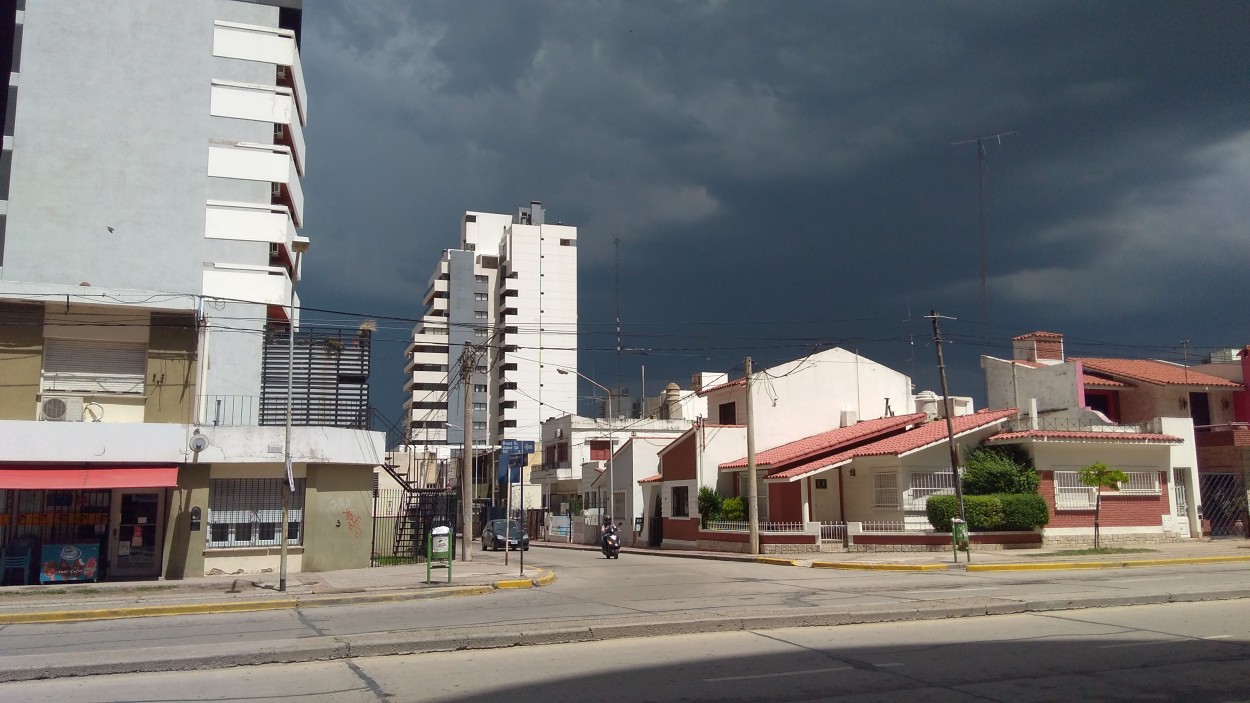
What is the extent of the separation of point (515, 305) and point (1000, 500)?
242 feet

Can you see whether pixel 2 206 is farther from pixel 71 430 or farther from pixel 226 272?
pixel 71 430

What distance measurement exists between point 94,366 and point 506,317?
7573 cm

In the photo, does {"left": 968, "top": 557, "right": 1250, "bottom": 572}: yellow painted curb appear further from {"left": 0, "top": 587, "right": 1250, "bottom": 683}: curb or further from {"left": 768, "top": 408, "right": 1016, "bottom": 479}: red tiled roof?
{"left": 0, "top": 587, "right": 1250, "bottom": 683}: curb

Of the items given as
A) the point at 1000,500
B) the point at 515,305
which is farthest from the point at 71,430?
the point at 515,305

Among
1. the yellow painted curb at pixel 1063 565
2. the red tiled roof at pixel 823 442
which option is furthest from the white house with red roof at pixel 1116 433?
the yellow painted curb at pixel 1063 565

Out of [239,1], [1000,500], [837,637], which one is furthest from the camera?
[239,1]

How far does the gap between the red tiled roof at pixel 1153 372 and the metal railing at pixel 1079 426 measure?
10.3ft

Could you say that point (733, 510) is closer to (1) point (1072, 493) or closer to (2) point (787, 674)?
(1) point (1072, 493)

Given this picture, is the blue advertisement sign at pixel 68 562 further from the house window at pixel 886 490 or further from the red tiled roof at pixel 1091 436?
the red tiled roof at pixel 1091 436

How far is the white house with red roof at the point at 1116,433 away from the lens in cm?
3300

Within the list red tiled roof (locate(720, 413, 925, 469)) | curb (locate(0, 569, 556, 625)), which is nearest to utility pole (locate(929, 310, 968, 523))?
red tiled roof (locate(720, 413, 925, 469))

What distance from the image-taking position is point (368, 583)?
867 inches

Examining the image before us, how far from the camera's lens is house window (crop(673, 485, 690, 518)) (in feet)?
135

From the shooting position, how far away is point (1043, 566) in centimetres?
2570
